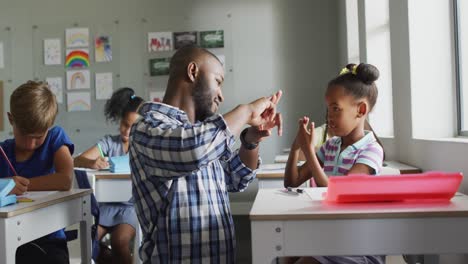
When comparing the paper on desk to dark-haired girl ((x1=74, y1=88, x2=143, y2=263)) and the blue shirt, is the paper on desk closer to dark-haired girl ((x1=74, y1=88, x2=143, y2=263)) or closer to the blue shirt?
the blue shirt

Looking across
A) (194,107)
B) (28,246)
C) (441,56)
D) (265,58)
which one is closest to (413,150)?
(441,56)

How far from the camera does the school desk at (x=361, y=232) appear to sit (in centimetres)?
128

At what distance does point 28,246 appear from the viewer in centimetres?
195

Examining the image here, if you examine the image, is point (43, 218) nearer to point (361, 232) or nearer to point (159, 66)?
point (361, 232)

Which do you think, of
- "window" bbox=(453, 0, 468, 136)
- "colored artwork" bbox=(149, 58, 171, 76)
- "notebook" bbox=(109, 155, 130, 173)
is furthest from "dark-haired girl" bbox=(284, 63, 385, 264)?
"colored artwork" bbox=(149, 58, 171, 76)

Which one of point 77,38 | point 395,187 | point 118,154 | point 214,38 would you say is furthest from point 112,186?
point 77,38

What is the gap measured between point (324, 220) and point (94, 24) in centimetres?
422

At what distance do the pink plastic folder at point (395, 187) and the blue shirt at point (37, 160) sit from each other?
48.3 inches

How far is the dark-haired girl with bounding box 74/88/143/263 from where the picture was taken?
2.93m

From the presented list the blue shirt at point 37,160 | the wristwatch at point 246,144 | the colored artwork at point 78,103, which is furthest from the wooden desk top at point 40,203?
the colored artwork at point 78,103

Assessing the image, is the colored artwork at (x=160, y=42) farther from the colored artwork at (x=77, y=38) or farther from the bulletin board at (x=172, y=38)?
the colored artwork at (x=77, y=38)

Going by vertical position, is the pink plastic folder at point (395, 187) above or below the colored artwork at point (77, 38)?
below

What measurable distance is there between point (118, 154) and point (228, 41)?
183 cm

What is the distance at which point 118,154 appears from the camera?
3.58 metres
